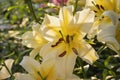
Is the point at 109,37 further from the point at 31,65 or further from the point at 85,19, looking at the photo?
the point at 31,65

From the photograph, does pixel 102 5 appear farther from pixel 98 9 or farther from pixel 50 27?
pixel 50 27

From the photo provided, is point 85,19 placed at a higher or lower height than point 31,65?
higher

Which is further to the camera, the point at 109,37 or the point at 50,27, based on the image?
the point at 50,27

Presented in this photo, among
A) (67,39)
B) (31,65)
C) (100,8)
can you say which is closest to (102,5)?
(100,8)

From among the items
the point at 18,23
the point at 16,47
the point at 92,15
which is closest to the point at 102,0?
the point at 92,15

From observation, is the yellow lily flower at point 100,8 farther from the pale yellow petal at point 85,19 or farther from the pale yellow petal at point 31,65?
the pale yellow petal at point 31,65

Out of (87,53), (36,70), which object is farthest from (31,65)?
(87,53)
